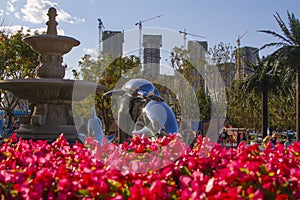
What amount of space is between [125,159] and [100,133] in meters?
6.65

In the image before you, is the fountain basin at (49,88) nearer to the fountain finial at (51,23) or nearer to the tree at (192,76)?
the fountain finial at (51,23)

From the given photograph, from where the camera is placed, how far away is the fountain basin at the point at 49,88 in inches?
331

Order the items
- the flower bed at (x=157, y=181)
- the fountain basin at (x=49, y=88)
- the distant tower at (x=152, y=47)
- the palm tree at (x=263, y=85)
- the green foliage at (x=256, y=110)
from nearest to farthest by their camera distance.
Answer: the flower bed at (x=157, y=181) < the distant tower at (x=152, y=47) < the fountain basin at (x=49, y=88) < the palm tree at (x=263, y=85) < the green foliage at (x=256, y=110)

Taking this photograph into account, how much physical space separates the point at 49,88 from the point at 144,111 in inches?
84.4

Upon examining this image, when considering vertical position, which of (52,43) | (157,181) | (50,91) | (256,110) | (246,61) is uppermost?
(246,61)

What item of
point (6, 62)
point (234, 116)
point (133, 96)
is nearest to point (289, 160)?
point (133, 96)

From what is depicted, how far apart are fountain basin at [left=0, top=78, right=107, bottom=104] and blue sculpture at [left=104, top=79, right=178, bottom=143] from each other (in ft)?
2.53

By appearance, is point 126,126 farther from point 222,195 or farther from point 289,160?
point 222,195

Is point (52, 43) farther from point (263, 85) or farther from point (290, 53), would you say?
point (263, 85)

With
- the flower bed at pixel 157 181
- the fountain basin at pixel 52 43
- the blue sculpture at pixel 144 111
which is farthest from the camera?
the fountain basin at pixel 52 43

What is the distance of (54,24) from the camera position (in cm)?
1014

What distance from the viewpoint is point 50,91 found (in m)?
8.82

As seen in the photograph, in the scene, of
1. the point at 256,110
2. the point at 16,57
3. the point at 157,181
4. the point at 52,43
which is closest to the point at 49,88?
the point at 52,43

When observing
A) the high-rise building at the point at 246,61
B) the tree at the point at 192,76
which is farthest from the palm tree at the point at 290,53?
the tree at the point at 192,76
